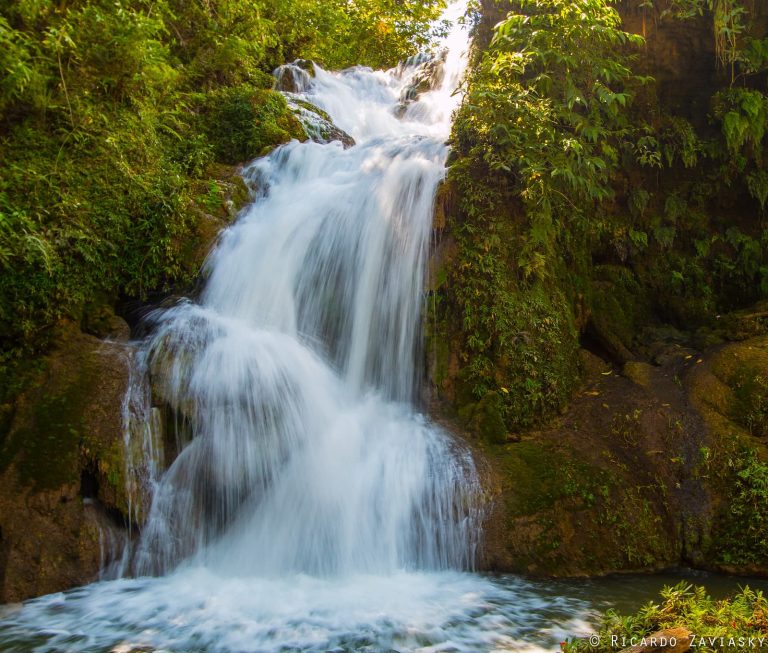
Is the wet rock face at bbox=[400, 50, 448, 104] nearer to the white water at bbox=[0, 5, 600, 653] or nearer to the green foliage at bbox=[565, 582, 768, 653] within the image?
the white water at bbox=[0, 5, 600, 653]

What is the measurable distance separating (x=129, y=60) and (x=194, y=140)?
2.16 metres

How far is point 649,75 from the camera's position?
294 inches

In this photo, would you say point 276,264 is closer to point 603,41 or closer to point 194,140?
point 194,140

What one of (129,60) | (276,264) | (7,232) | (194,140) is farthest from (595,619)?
(194,140)

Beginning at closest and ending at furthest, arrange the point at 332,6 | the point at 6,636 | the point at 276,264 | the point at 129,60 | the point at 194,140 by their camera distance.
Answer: the point at 6,636 < the point at 129,60 < the point at 276,264 < the point at 194,140 < the point at 332,6

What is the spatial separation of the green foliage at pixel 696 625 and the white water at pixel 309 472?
30.3 inches

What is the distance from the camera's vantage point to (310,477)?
515 cm

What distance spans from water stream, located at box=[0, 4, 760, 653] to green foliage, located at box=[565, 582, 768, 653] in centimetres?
74

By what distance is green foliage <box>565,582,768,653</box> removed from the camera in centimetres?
271

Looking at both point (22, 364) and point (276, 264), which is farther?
point (276, 264)

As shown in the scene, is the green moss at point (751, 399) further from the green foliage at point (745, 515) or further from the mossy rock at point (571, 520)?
the mossy rock at point (571, 520)

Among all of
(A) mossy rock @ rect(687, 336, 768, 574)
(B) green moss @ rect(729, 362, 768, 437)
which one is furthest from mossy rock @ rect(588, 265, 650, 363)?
(B) green moss @ rect(729, 362, 768, 437)

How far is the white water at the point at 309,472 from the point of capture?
3.88 m

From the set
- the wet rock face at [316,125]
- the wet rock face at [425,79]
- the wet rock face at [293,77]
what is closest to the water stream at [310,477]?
the wet rock face at [316,125]
